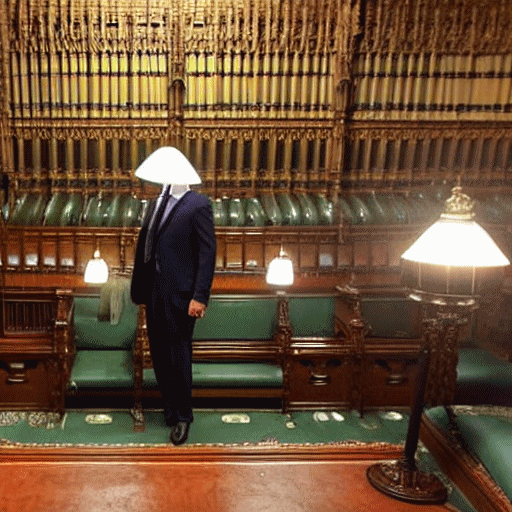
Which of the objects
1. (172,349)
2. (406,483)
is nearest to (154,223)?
(172,349)

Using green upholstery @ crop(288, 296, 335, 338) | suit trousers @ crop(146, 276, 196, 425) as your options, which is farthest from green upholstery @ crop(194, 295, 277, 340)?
suit trousers @ crop(146, 276, 196, 425)

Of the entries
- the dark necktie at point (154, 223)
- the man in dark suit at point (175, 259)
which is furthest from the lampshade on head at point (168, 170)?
the dark necktie at point (154, 223)

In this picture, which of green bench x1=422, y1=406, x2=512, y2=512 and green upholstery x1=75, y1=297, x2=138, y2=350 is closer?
green bench x1=422, y1=406, x2=512, y2=512

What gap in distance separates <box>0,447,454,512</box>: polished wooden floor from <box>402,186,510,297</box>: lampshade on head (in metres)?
0.71

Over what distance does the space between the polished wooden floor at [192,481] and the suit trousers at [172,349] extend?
1.18m

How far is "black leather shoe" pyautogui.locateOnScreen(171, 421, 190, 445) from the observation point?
3686 mm

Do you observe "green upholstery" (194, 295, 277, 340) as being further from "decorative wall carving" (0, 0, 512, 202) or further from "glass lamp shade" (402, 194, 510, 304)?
"glass lamp shade" (402, 194, 510, 304)

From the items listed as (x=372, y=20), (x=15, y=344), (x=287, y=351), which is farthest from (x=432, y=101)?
(x=15, y=344)

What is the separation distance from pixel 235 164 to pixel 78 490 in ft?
12.7

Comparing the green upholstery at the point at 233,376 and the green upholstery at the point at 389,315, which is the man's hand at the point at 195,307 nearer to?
the green upholstery at the point at 233,376

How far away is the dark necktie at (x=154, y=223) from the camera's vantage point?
3467 mm

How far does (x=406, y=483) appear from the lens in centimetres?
225

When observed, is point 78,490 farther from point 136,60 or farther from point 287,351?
point 136,60

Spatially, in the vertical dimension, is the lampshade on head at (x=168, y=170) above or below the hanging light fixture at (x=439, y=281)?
above
